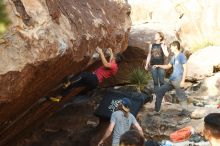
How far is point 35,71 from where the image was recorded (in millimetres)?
6586

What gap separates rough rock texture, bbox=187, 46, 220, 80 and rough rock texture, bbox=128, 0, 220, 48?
235cm

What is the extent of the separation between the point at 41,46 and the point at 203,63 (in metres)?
10.7

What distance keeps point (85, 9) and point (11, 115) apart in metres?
2.81

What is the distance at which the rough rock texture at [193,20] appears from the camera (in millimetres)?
21062

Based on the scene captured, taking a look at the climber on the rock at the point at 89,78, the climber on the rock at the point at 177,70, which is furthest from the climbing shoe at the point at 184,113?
the climber on the rock at the point at 89,78

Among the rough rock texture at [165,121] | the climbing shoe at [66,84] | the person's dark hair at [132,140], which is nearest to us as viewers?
→ the person's dark hair at [132,140]

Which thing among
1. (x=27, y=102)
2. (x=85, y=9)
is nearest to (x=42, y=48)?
(x=27, y=102)

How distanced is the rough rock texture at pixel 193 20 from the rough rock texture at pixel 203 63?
235 centimetres

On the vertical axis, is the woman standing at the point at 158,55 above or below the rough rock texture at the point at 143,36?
above

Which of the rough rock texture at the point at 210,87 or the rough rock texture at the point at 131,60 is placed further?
the rough rock texture at the point at 131,60

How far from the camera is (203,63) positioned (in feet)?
53.1

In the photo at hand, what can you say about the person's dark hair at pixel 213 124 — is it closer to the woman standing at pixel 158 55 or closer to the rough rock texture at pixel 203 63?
the woman standing at pixel 158 55

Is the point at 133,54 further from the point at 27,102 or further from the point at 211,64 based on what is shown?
the point at 27,102

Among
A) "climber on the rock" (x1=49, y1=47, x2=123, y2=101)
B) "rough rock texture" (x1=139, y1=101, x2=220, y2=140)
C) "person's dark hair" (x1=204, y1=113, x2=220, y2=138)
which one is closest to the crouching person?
"climber on the rock" (x1=49, y1=47, x2=123, y2=101)
